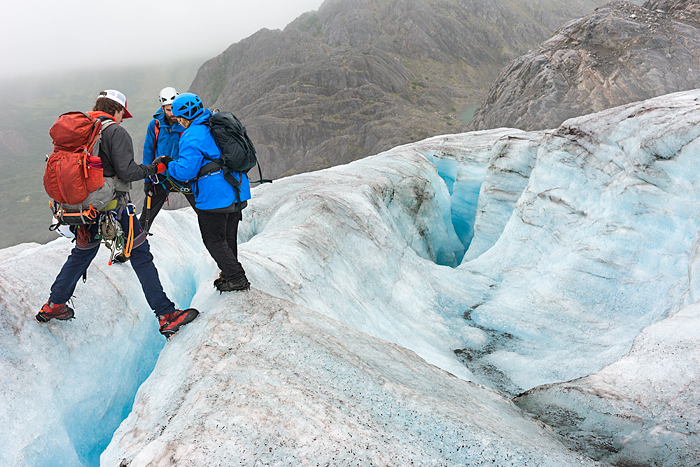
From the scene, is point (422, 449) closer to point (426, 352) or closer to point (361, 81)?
point (426, 352)

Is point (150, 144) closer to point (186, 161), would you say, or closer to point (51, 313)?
point (186, 161)

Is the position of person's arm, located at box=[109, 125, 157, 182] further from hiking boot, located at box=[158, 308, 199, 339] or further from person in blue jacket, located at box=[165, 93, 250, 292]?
hiking boot, located at box=[158, 308, 199, 339]

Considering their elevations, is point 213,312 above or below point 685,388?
above

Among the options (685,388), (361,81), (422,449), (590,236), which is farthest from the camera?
(361,81)

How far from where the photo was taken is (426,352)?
8.25 meters

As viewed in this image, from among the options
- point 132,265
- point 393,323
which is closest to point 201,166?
point 132,265

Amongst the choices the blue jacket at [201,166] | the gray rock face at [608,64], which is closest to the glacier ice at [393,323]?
the blue jacket at [201,166]

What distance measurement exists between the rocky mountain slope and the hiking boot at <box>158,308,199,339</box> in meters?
69.0

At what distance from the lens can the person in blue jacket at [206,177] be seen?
4414 mm

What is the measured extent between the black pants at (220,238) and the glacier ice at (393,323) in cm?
37

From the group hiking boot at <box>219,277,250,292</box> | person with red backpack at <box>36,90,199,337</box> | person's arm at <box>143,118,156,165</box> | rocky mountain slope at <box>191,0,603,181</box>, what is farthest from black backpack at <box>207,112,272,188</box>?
rocky mountain slope at <box>191,0,603,181</box>

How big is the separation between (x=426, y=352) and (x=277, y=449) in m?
5.76

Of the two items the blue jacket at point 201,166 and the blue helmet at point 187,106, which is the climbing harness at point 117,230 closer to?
the blue jacket at point 201,166

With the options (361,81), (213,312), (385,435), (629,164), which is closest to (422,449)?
(385,435)
